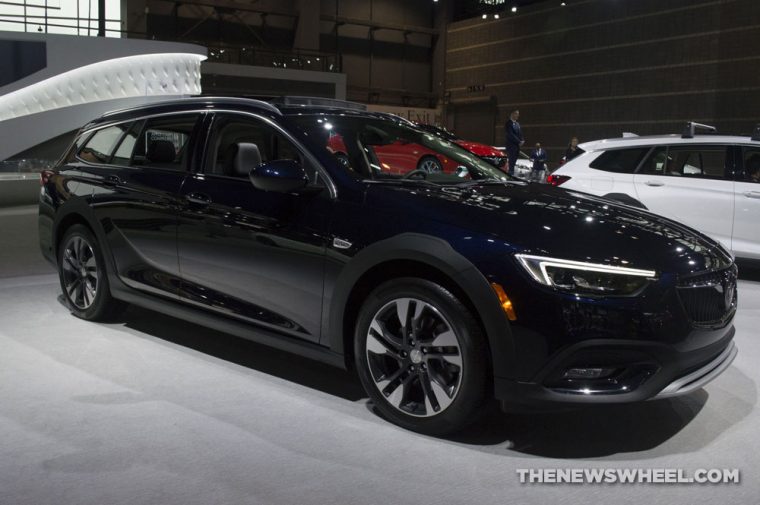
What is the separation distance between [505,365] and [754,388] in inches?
72.4

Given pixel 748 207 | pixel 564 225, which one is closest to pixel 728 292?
pixel 564 225

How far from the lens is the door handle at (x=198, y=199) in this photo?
4012 mm

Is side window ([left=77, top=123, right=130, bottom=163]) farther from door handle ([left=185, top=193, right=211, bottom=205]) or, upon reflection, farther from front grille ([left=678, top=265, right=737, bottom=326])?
front grille ([left=678, top=265, right=737, bottom=326])

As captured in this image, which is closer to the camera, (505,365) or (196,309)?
(505,365)

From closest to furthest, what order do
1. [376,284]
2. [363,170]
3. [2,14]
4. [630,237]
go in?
[630,237], [376,284], [363,170], [2,14]

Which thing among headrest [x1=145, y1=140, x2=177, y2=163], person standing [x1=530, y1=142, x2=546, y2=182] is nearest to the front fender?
headrest [x1=145, y1=140, x2=177, y2=163]

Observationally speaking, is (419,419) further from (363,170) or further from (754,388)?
(754,388)

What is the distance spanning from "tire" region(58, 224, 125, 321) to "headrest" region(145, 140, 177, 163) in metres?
0.76

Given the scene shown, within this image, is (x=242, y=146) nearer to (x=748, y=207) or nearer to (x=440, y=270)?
(x=440, y=270)

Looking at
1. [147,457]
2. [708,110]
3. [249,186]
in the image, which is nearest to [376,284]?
[249,186]

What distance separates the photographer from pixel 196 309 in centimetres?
418

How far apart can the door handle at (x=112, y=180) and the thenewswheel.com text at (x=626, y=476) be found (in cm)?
306

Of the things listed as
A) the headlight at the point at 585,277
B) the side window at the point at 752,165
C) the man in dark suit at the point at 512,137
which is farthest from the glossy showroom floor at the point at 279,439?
the man in dark suit at the point at 512,137

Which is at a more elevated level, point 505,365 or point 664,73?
point 664,73
